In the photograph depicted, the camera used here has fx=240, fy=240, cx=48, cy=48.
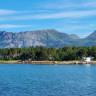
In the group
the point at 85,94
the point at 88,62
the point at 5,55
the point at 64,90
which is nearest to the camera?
the point at 85,94

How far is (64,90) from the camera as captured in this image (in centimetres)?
3734

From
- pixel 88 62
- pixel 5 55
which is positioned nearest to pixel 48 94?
pixel 88 62

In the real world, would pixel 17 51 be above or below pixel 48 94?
above

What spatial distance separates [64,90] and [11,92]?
321 inches

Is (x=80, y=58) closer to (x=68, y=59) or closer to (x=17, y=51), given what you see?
(x=68, y=59)

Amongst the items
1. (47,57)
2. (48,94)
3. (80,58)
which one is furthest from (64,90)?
(47,57)

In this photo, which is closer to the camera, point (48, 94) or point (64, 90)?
point (48, 94)

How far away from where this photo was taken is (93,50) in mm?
141000

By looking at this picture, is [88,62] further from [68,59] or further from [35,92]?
[35,92]

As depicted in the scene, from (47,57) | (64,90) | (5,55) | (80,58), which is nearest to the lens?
(64,90)

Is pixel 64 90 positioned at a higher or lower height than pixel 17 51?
lower

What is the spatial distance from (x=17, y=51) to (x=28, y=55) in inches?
1231

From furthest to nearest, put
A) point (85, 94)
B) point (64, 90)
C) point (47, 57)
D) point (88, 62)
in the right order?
point (47, 57)
point (88, 62)
point (64, 90)
point (85, 94)

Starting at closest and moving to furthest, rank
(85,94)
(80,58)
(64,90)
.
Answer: (85,94) < (64,90) < (80,58)
